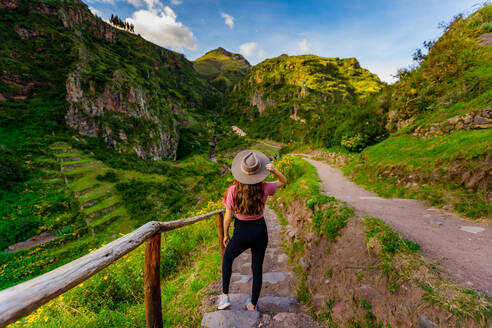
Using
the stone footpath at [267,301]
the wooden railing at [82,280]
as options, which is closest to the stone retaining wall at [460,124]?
the stone footpath at [267,301]

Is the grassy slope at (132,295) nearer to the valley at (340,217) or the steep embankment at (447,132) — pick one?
the valley at (340,217)

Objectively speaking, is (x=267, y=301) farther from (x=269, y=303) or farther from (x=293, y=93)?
(x=293, y=93)

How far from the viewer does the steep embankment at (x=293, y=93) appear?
8475cm

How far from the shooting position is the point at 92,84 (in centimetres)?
6856

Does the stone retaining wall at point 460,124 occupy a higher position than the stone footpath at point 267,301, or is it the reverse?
the stone retaining wall at point 460,124

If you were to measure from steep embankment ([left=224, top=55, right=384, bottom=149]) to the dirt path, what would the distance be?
57248 millimetres

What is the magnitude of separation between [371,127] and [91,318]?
17.9 metres

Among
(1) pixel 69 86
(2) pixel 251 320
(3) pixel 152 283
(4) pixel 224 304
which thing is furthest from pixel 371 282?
(1) pixel 69 86

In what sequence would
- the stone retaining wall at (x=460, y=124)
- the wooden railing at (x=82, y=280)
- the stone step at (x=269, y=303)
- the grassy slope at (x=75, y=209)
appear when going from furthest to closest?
the grassy slope at (x=75, y=209) < the stone retaining wall at (x=460, y=124) < the stone step at (x=269, y=303) < the wooden railing at (x=82, y=280)

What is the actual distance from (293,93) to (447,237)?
111 meters

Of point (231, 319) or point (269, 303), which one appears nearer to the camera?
point (231, 319)

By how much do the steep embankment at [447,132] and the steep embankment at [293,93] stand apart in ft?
163

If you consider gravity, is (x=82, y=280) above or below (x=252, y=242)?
above

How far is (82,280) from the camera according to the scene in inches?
50.7
